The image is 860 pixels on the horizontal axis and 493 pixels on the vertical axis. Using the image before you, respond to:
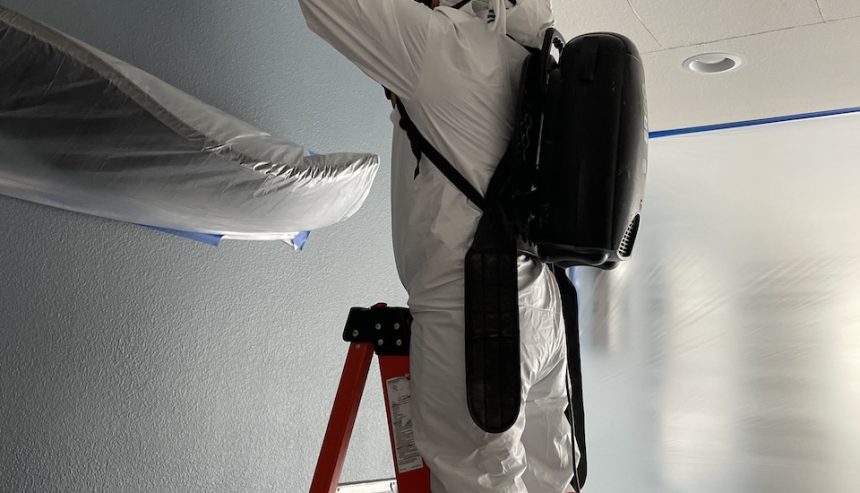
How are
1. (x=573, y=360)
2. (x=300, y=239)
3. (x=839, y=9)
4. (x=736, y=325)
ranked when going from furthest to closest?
1. (x=736, y=325)
2. (x=839, y=9)
3. (x=300, y=239)
4. (x=573, y=360)

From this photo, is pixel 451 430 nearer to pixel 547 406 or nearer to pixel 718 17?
pixel 547 406

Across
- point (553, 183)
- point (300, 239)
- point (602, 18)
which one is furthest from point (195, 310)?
point (602, 18)

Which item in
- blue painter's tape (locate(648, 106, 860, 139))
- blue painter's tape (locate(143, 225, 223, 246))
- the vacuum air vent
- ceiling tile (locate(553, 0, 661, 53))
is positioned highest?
ceiling tile (locate(553, 0, 661, 53))

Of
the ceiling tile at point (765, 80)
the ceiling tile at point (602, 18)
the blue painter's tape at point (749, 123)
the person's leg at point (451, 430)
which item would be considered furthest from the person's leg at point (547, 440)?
the blue painter's tape at point (749, 123)

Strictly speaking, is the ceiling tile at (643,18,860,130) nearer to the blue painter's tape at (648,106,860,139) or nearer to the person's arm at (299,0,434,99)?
the blue painter's tape at (648,106,860,139)

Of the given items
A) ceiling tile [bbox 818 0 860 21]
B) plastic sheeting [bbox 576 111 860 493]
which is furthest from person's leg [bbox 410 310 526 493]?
Answer: plastic sheeting [bbox 576 111 860 493]

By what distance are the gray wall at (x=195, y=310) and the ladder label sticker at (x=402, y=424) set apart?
1.99 ft

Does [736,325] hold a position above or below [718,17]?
below

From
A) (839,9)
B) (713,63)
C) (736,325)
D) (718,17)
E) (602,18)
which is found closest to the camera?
(839,9)

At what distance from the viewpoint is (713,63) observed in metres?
2.61

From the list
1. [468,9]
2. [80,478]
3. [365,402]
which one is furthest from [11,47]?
[365,402]

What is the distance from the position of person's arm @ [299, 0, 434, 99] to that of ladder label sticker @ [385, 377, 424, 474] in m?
0.46

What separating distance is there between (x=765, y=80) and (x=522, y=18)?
1629 mm

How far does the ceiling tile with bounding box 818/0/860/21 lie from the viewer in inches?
83.6
